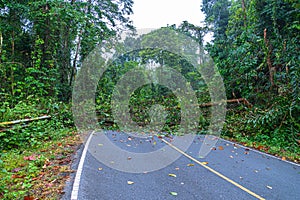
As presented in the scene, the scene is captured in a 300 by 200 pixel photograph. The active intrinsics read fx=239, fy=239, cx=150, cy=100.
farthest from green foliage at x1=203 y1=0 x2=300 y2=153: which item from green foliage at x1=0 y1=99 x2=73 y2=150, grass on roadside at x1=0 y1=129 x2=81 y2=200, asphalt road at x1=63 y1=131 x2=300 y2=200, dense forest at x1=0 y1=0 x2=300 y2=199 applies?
green foliage at x1=0 y1=99 x2=73 y2=150

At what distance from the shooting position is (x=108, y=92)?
61.6ft

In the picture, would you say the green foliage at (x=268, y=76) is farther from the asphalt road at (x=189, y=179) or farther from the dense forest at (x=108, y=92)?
the asphalt road at (x=189, y=179)

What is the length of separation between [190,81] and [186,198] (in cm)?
2533

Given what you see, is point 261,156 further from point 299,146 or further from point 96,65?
point 96,65

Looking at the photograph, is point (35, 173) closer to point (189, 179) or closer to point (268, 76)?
point (189, 179)

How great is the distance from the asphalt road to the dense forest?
2576 millimetres

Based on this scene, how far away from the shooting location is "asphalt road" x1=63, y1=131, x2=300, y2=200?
14.2 feet

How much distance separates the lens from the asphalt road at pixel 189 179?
432 cm

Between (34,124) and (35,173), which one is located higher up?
(34,124)

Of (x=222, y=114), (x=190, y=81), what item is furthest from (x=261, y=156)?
(x=190, y=81)

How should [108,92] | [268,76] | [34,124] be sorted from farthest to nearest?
[108,92] < [268,76] < [34,124]

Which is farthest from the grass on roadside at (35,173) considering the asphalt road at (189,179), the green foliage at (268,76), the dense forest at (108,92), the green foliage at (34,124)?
the green foliage at (268,76)

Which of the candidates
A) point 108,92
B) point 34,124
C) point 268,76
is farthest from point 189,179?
point 108,92

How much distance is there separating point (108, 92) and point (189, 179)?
14.4m
